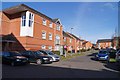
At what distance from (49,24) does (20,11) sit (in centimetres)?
933

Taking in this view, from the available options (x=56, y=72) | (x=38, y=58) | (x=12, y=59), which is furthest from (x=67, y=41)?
(x=56, y=72)

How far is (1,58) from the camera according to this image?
18.7 meters

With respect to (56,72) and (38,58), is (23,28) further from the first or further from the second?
(56,72)

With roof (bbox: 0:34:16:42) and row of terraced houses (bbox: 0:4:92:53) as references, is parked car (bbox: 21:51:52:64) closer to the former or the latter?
row of terraced houses (bbox: 0:4:92:53)

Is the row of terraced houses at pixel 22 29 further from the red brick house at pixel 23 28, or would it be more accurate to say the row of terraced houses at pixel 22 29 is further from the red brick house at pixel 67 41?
the red brick house at pixel 67 41

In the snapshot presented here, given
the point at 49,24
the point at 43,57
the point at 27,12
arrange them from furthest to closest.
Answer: the point at 49,24, the point at 27,12, the point at 43,57

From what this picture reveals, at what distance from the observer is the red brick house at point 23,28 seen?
3141 centimetres

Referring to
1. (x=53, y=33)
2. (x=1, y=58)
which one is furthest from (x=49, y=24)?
(x=1, y=58)

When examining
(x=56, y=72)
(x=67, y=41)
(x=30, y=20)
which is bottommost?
(x=56, y=72)

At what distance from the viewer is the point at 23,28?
104ft

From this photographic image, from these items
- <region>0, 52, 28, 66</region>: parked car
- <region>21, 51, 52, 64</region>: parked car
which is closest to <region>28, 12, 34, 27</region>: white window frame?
<region>21, 51, 52, 64</region>: parked car

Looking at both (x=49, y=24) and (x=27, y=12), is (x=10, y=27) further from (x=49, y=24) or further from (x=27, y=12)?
(x=49, y=24)

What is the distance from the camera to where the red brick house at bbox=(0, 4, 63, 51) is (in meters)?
31.4

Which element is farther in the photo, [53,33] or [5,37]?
[53,33]
